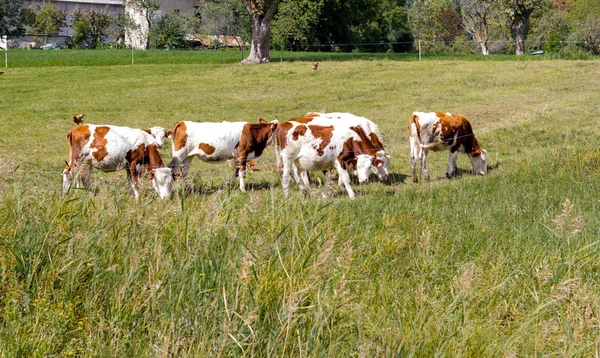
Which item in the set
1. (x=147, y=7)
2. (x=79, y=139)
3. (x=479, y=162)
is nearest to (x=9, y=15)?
(x=147, y=7)

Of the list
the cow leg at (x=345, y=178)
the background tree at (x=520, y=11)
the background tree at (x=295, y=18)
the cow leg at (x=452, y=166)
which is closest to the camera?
the cow leg at (x=345, y=178)

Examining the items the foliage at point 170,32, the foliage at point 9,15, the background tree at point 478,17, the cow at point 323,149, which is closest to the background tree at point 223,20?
the foliage at point 170,32

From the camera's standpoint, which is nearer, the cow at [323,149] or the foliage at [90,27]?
the cow at [323,149]

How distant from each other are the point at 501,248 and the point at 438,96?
23718mm

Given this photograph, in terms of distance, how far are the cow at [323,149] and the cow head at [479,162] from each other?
3.37 meters

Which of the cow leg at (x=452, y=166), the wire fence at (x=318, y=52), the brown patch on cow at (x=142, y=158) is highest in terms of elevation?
the wire fence at (x=318, y=52)

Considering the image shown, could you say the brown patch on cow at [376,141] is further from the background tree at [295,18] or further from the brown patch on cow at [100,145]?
the background tree at [295,18]

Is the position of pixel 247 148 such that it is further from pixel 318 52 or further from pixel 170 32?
pixel 170 32

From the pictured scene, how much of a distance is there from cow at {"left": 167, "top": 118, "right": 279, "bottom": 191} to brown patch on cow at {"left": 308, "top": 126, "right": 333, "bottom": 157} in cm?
181

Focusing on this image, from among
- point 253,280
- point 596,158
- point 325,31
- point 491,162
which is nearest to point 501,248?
point 253,280

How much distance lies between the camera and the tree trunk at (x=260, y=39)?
137 feet

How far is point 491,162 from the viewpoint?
1859 centimetres

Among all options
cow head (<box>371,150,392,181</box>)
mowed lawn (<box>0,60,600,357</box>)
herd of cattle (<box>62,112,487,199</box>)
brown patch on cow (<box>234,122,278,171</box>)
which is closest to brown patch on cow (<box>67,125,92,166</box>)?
herd of cattle (<box>62,112,487,199</box>)

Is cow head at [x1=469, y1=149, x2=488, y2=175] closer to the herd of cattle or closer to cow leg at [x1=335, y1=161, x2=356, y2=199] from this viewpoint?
the herd of cattle
